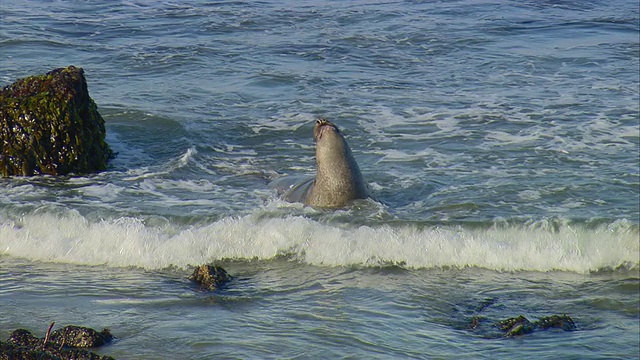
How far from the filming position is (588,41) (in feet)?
60.0

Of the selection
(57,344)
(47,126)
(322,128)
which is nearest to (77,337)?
(57,344)

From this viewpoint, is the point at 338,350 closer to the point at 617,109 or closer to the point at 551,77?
the point at 617,109

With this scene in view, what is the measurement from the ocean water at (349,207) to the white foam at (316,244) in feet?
Result: 0.08

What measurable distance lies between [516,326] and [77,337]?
2.57 meters

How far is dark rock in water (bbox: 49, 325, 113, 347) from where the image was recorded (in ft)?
17.7

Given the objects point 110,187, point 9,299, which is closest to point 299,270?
point 9,299

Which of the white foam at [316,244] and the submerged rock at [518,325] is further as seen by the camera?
the white foam at [316,244]

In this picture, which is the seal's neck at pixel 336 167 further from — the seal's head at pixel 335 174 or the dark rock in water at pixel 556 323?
the dark rock in water at pixel 556 323

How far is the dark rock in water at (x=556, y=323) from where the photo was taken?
623 centimetres

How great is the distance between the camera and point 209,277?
7.13m

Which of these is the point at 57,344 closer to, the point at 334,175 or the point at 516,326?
the point at 516,326

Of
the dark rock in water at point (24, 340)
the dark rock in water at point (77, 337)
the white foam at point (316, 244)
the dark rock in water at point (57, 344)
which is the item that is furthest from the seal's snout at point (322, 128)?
the dark rock in water at point (24, 340)

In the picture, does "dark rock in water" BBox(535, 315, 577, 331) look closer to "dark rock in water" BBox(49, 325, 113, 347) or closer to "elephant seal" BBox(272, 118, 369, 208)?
"dark rock in water" BBox(49, 325, 113, 347)

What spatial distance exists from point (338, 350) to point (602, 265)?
11.0ft
